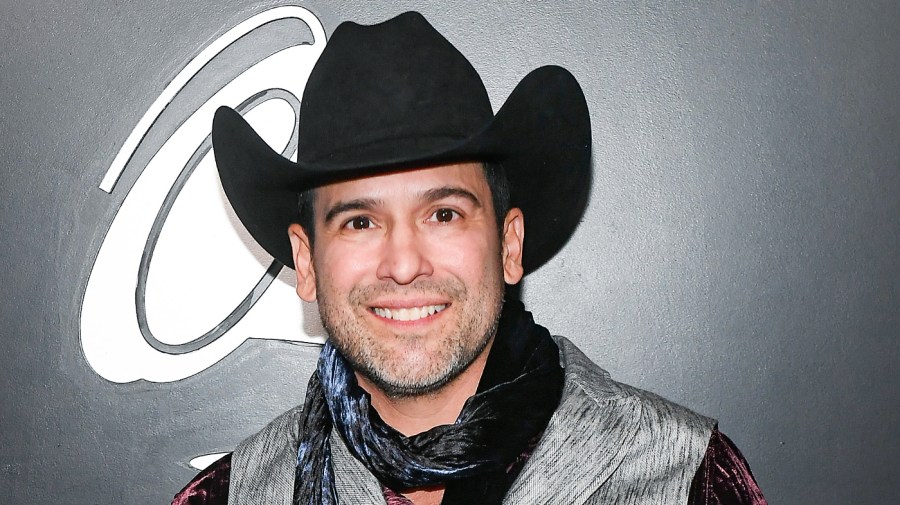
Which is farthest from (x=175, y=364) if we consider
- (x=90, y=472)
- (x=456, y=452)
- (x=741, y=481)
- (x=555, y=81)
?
(x=741, y=481)

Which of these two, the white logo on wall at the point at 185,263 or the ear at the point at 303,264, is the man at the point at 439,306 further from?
the white logo on wall at the point at 185,263

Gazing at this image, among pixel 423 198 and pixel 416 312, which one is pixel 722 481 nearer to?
pixel 416 312

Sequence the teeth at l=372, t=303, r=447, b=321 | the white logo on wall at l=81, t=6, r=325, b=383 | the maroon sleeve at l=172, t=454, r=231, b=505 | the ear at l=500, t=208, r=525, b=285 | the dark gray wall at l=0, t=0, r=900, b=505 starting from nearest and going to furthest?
the teeth at l=372, t=303, r=447, b=321 < the ear at l=500, t=208, r=525, b=285 < the maroon sleeve at l=172, t=454, r=231, b=505 < the dark gray wall at l=0, t=0, r=900, b=505 < the white logo on wall at l=81, t=6, r=325, b=383

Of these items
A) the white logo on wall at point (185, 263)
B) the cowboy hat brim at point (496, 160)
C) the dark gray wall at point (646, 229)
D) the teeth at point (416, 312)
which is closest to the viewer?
the cowboy hat brim at point (496, 160)

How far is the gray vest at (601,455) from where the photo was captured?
189 centimetres

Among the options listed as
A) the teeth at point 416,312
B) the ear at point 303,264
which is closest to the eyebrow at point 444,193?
the teeth at point 416,312

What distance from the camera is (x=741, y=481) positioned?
1.91 meters

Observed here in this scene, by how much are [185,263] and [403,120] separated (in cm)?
99

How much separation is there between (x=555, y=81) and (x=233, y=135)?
70 cm

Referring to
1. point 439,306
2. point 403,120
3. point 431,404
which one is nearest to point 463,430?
point 431,404

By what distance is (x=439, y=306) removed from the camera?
6.39 ft

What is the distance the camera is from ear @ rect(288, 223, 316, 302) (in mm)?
2127

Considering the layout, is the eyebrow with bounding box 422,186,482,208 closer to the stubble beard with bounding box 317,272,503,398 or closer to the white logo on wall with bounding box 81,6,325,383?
the stubble beard with bounding box 317,272,503,398

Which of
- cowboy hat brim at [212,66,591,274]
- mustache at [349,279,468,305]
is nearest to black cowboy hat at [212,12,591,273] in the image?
cowboy hat brim at [212,66,591,274]
